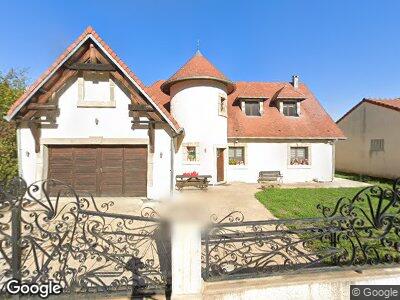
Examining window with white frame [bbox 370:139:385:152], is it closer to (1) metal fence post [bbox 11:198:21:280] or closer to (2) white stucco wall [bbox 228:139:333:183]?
(2) white stucco wall [bbox 228:139:333:183]

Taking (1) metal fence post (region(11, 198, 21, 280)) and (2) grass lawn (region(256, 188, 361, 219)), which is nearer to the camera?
(1) metal fence post (region(11, 198, 21, 280))

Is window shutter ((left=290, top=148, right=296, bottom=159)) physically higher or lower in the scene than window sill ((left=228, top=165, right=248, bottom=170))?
higher

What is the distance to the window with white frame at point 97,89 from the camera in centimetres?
991

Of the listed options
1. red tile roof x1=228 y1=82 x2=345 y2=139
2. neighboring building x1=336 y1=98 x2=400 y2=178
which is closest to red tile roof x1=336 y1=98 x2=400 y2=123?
neighboring building x1=336 y1=98 x2=400 y2=178

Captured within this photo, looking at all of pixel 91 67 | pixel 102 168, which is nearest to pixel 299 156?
pixel 102 168

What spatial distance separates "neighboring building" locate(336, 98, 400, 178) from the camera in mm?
17078

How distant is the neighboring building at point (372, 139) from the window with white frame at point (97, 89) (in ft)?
61.2

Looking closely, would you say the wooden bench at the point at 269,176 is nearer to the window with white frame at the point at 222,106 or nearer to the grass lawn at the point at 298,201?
the grass lawn at the point at 298,201

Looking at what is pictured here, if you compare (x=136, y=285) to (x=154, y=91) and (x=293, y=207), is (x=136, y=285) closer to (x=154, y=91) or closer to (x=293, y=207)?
(x=293, y=207)

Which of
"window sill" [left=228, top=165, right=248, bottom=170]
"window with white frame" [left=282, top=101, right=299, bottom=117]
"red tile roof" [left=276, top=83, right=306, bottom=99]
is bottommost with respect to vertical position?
"window sill" [left=228, top=165, right=248, bottom=170]

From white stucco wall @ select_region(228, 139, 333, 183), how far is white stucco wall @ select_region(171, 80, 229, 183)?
233 centimetres

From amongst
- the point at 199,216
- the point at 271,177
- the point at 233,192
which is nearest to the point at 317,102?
the point at 271,177

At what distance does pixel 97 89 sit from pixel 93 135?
1930 mm

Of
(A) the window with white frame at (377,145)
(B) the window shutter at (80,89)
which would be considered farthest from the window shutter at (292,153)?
(B) the window shutter at (80,89)
